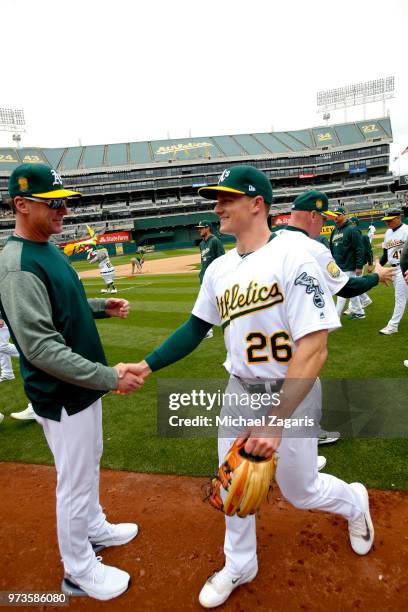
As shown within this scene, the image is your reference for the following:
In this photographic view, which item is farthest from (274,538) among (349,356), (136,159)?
(136,159)

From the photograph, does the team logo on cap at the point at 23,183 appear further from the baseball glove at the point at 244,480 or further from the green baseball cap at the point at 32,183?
the baseball glove at the point at 244,480

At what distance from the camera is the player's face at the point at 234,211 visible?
6.80 feet

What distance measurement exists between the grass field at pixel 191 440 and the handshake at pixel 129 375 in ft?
5.83

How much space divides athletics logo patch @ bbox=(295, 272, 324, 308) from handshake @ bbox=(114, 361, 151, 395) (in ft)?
3.67

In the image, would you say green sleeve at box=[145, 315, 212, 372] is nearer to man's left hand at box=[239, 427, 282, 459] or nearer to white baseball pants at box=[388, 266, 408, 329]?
man's left hand at box=[239, 427, 282, 459]

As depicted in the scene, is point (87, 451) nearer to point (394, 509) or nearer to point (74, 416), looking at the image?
point (74, 416)

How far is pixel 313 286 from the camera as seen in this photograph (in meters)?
1.84

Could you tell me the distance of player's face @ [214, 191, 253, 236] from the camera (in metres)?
2.07

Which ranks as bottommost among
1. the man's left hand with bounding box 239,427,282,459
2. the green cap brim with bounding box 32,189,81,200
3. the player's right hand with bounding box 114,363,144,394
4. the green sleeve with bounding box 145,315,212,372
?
the man's left hand with bounding box 239,427,282,459

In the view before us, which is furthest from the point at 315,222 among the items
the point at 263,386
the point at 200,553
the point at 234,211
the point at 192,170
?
the point at 192,170

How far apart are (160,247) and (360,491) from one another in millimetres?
46537

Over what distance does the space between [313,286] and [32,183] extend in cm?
170

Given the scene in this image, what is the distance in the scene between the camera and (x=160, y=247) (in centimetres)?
4766

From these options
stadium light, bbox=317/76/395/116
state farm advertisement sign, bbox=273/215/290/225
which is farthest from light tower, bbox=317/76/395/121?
state farm advertisement sign, bbox=273/215/290/225
